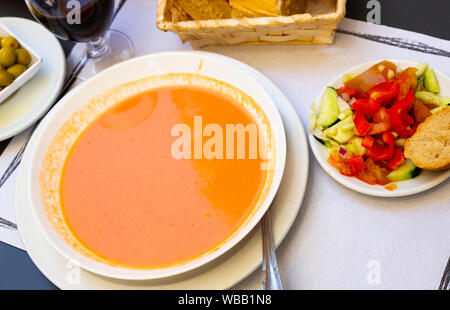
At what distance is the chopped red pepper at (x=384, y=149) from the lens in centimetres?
130

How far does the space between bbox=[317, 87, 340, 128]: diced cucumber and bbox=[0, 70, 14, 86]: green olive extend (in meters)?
1.16

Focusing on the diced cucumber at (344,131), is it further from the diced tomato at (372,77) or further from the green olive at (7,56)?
the green olive at (7,56)

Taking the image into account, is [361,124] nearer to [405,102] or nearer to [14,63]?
[405,102]

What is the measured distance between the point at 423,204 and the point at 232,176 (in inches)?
23.1

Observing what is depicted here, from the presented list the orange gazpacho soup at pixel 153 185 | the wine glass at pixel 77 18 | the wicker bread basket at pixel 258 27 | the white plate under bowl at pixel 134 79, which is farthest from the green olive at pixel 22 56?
the wicker bread basket at pixel 258 27

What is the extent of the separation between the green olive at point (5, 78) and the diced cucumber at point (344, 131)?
1204 millimetres

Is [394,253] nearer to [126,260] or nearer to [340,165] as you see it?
[340,165]

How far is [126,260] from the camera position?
4.30 feet

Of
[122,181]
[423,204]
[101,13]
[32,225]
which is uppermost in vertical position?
[101,13]

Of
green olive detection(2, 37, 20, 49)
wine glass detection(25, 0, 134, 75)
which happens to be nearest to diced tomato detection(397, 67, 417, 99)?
wine glass detection(25, 0, 134, 75)

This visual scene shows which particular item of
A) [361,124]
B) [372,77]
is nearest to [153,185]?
[361,124]

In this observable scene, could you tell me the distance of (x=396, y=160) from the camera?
1310 mm

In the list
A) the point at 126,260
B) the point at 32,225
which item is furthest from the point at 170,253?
the point at 32,225

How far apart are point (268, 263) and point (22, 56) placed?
4.05 feet
